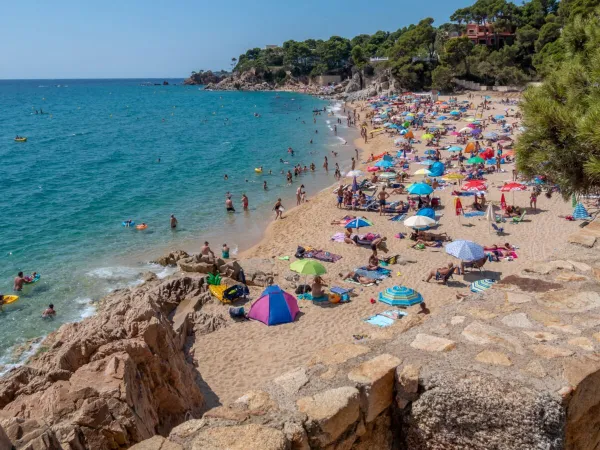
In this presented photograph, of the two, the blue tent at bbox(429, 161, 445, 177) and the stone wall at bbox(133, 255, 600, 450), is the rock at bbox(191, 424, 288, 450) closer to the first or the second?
the stone wall at bbox(133, 255, 600, 450)

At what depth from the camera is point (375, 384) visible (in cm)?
289

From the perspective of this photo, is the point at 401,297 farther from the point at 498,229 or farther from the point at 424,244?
the point at 498,229

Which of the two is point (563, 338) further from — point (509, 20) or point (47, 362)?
point (509, 20)

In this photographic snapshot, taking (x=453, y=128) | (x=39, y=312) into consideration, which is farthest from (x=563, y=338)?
(x=453, y=128)

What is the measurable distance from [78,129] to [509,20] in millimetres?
72524

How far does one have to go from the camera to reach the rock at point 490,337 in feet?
10.7

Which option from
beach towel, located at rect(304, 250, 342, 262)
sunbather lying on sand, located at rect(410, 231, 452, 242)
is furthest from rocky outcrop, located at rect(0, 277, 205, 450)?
sunbather lying on sand, located at rect(410, 231, 452, 242)

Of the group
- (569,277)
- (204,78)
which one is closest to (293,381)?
(569,277)

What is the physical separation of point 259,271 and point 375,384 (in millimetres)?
12559

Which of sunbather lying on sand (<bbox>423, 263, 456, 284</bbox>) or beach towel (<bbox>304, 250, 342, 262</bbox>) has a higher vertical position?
sunbather lying on sand (<bbox>423, 263, 456, 284</bbox>)

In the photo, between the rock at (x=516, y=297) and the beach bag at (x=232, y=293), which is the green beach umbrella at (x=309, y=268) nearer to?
the beach bag at (x=232, y=293)

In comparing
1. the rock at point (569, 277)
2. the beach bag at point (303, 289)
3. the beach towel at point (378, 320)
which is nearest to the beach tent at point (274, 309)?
the beach bag at point (303, 289)

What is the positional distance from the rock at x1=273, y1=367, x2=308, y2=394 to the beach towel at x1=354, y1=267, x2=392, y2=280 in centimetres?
1155

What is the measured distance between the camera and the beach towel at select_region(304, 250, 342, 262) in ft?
53.6
